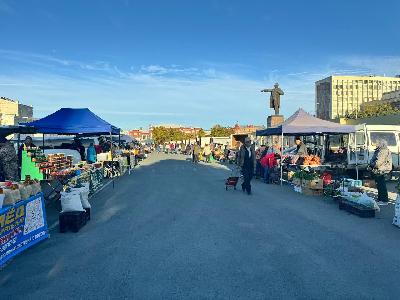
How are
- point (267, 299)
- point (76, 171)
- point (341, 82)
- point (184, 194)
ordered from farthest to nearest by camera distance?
point (341, 82) < point (184, 194) < point (76, 171) < point (267, 299)

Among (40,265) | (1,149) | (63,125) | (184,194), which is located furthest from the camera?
(63,125)

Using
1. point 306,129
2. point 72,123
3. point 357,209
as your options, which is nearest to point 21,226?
point 357,209

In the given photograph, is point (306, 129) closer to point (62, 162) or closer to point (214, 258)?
point (62, 162)

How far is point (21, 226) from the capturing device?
678 cm

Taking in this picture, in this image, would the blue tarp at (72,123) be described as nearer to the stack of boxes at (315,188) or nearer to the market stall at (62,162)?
the market stall at (62,162)

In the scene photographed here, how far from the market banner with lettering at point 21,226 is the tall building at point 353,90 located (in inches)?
6574

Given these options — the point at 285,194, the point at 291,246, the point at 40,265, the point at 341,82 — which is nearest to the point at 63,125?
the point at 285,194

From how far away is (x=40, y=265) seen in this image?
19.9 feet

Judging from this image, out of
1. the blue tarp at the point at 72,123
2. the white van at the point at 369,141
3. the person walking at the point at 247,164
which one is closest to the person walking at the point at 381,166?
the person walking at the point at 247,164

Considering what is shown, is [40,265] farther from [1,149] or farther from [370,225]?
[370,225]

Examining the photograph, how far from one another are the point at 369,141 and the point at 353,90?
6326 inches

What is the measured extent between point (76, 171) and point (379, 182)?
30.5ft

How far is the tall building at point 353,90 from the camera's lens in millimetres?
165000

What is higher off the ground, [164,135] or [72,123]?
[164,135]
